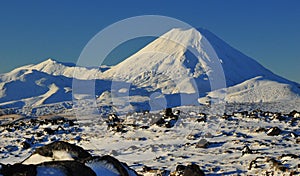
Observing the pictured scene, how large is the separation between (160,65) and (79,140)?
144 meters

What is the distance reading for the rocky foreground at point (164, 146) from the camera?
12828 mm

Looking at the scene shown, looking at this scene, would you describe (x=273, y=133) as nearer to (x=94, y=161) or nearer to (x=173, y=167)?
(x=173, y=167)

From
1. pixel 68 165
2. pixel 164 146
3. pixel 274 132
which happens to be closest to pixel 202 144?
pixel 164 146

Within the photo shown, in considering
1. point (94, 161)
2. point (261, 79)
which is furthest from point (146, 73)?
point (94, 161)

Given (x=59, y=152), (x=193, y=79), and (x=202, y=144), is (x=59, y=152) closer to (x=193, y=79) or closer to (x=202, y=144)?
(x=202, y=144)

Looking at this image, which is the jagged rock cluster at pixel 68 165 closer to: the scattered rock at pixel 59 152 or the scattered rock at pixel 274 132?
the scattered rock at pixel 59 152

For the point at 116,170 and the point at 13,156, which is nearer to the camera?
the point at 116,170

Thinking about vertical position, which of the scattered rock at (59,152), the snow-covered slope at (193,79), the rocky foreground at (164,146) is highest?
the scattered rock at (59,152)

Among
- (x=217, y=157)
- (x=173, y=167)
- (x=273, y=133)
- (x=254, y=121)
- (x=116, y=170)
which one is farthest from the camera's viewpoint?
(x=254, y=121)

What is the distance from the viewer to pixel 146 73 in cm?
17112

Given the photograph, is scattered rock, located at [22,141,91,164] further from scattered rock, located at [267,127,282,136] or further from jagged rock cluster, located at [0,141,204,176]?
scattered rock, located at [267,127,282,136]

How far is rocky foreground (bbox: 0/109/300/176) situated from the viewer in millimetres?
12828

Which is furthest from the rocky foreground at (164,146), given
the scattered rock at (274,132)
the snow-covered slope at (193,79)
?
the snow-covered slope at (193,79)

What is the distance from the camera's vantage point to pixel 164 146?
83.1ft
